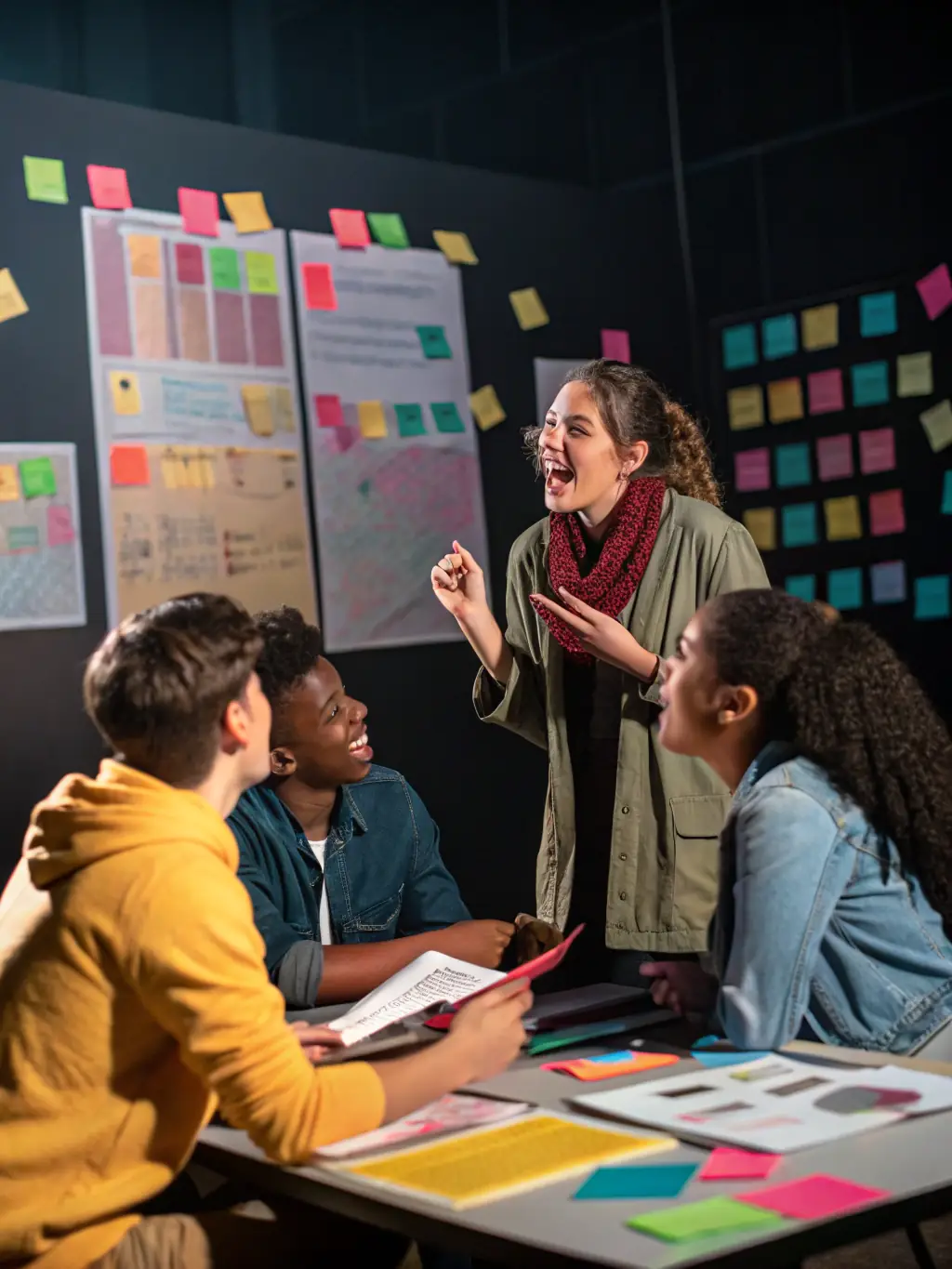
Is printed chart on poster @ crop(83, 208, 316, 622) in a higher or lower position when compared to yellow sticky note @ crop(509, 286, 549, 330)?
lower

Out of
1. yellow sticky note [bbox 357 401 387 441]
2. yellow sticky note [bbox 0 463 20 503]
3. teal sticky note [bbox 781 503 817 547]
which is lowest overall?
teal sticky note [bbox 781 503 817 547]

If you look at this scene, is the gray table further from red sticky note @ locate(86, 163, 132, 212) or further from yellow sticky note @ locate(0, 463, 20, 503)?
red sticky note @ locate(86, 163, 132, 212)

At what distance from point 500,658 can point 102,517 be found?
3.27 ft

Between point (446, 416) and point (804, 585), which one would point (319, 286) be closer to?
point (446, 416)

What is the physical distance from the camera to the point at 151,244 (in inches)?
132

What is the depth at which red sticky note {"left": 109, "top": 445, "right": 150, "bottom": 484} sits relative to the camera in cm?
325

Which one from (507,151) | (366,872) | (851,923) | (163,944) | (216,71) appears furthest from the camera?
(216,71)

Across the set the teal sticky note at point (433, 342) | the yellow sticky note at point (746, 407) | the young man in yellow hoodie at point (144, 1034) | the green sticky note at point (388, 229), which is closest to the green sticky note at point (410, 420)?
the teal sticky note at point (433, 342)

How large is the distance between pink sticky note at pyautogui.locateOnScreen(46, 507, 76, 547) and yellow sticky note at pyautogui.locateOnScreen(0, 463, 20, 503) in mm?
76

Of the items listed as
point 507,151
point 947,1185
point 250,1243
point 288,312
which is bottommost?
point 250,1243

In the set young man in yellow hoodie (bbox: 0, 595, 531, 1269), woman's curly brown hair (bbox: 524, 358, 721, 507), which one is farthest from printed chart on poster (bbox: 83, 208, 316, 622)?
young man in yellow hoodie (bbox: 0, 595, 531, 1269)

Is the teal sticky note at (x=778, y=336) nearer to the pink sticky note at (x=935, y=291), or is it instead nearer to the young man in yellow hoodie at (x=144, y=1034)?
the pink sticky note at (x=935, y=291)

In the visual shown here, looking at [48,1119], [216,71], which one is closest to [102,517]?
[48,1119]

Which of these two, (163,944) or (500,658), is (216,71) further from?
(163,944)
